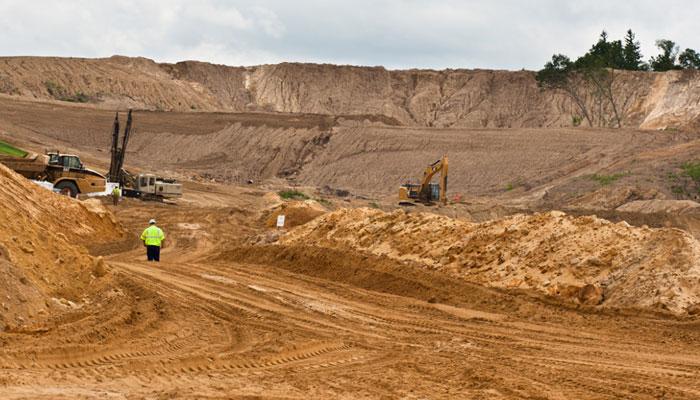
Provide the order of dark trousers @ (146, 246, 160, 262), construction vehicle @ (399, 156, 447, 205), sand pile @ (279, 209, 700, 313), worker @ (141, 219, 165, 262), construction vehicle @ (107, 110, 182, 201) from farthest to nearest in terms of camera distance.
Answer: construction vehicle @ (107, 110, 182, 201)
construction vehicle @ (399, 156, 447, 205)
dark trousers @ (146, 246, 160, 262)
worker @ (141, 219, 165, 262)
sand pile @ (279, 209, 700, 313)

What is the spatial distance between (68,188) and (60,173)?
686 millimetres

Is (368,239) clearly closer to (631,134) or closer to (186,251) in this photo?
(186,251)

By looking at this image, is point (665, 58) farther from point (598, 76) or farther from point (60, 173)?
point (60, 173)

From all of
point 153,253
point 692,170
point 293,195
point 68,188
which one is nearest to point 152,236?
point 153,253

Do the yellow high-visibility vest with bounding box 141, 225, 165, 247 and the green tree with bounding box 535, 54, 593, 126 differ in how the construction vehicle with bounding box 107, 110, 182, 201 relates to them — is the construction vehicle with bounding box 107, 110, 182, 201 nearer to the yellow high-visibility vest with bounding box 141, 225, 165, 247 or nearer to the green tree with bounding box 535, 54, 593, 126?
the yellow high-visibility vest with bounding box 141, 225, 165, 247

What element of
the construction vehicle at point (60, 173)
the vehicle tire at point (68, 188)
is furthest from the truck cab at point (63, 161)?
the vehicle tire at point (68, 188)

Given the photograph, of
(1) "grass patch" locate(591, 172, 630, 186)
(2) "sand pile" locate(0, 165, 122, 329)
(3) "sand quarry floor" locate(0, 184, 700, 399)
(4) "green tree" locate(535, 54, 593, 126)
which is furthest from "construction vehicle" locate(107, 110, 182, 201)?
(4) "green tree" locate(535, 54, 593, 126)

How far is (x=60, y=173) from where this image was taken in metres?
38.2

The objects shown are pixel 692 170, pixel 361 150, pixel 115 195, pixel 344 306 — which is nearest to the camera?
pixel 344 306

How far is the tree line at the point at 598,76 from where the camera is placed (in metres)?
81.8

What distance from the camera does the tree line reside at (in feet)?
268

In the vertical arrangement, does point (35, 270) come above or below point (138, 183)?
above

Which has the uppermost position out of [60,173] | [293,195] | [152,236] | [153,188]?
[60,173]

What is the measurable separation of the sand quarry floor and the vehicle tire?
60.6ft
